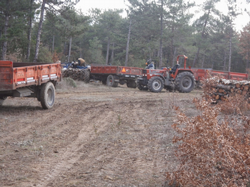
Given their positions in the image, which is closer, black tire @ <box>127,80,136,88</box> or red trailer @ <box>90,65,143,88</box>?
red trailer @ <box>90,65,143,88</box>

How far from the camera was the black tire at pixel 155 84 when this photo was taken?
16.9 m

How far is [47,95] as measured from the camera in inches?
409

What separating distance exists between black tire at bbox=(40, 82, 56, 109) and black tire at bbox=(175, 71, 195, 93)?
8.34 meters

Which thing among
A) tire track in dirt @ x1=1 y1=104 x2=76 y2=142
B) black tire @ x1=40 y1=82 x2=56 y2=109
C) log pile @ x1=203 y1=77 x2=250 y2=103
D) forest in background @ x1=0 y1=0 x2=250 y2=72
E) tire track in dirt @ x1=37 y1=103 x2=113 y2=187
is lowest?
tire track in dirt @ x1=37 y1=103 x2=113 y2=187

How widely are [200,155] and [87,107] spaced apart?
26.3ft

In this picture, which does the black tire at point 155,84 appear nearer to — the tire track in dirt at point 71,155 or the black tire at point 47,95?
the black tire at point 47,95

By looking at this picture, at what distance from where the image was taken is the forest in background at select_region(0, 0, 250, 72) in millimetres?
20906

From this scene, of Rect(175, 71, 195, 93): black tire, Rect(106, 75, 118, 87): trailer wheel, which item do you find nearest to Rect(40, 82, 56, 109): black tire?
Rect(175, 71, 195, 93): black tire

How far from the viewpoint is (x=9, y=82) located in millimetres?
8344

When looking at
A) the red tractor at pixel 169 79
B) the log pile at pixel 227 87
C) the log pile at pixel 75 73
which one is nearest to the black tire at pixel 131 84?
the red tractor at pixel 169 79

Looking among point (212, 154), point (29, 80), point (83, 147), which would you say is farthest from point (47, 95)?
point (212, 154)

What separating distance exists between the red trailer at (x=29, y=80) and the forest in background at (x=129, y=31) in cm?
816

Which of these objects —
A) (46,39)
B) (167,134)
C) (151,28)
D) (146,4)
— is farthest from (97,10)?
(167,134)

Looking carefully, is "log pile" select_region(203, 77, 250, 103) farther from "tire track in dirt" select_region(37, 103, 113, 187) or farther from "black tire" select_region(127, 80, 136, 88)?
"black tire" select_region(127, 80, 136, 88)
